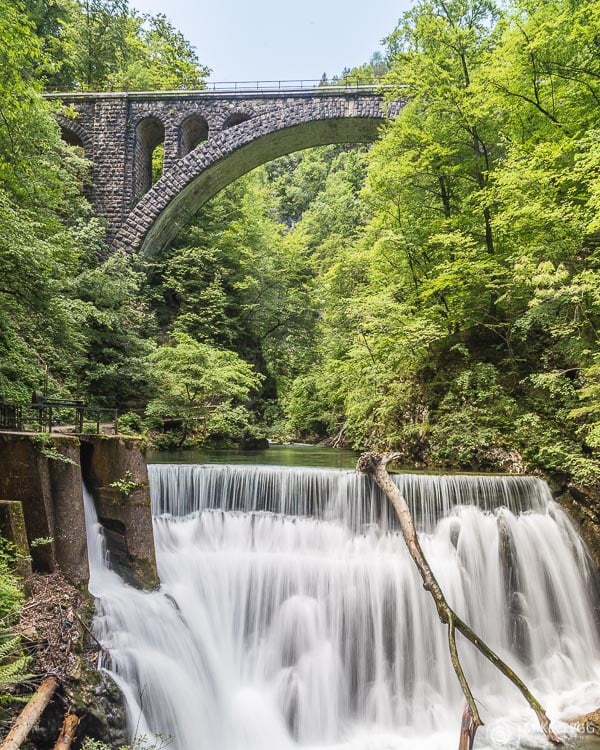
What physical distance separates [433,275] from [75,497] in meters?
10.00

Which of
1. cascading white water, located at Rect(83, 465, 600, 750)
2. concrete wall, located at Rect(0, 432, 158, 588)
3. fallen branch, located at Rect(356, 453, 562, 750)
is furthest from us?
cascading white water, located at Rect(83, 465, 600, 750)

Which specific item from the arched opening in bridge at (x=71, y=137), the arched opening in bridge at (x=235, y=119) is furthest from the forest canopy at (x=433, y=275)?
the arched opening in bridge at (x=235, y=119)

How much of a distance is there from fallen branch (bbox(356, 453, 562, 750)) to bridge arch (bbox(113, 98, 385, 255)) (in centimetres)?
1501

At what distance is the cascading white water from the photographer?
542cm

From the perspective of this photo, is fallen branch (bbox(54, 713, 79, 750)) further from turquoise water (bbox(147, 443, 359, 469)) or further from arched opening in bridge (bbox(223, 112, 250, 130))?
arched opening in bridge (bbox(223, 112, 250, 130))

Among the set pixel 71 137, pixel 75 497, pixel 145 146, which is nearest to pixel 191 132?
pixel 145 146

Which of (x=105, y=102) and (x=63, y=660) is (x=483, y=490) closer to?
(x=63, y=660)

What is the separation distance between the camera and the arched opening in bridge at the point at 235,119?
19156 millimetres

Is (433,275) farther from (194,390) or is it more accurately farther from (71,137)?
(71,137)

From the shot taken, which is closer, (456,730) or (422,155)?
(456,730)

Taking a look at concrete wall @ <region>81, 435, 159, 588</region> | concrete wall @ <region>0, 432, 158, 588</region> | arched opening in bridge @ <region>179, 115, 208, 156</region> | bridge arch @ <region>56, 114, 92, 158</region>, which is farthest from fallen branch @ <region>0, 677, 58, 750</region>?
bridge arch @ <region>56, 114, 92, 158</region>

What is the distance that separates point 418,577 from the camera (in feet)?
22.5

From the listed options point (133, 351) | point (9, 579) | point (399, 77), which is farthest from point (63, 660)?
point (399, 77)

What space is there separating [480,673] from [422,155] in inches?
405
